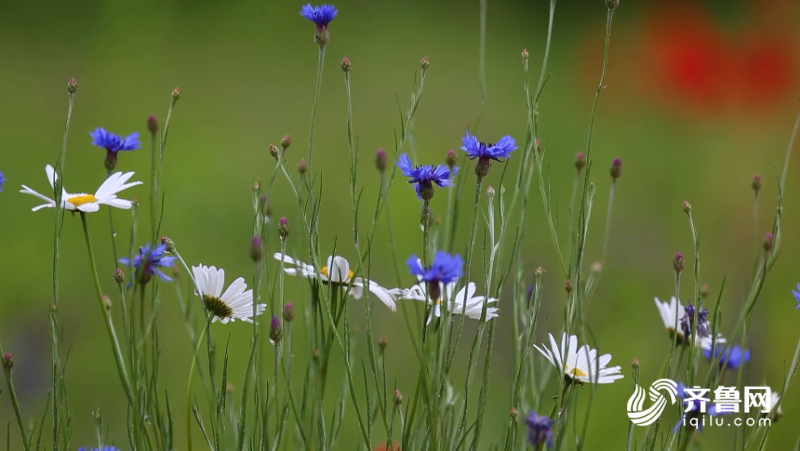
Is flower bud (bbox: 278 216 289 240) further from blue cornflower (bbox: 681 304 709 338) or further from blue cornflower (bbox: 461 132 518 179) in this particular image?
blue cornflower (bbox: 681 304 709 338)

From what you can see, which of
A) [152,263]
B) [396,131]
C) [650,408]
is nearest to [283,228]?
[152,263]

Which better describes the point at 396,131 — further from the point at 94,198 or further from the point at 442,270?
the point at 442,270

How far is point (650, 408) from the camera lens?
560 millimetres

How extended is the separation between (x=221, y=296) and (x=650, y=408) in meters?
A: 0.32

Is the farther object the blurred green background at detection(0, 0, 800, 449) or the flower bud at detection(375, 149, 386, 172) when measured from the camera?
the blurred green background at detection(0, 0, 800, 449)

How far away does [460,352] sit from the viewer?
4.42 feet

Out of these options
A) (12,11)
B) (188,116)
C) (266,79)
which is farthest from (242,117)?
(12,11)

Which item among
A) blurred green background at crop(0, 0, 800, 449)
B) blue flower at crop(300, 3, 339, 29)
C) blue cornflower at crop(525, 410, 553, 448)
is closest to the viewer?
blue cornflower at crop(525, 410, 553, 448)

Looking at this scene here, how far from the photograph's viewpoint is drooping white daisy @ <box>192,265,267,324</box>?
52 cm

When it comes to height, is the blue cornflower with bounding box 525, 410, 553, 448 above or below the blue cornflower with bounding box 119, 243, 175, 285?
below

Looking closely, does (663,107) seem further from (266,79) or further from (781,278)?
(266,79)

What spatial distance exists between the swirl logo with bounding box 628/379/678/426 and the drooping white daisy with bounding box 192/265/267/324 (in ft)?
0.91

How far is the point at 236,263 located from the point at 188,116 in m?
1.04

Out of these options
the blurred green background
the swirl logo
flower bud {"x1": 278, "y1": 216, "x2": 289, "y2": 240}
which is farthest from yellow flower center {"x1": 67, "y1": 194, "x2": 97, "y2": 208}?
the blurred green background
